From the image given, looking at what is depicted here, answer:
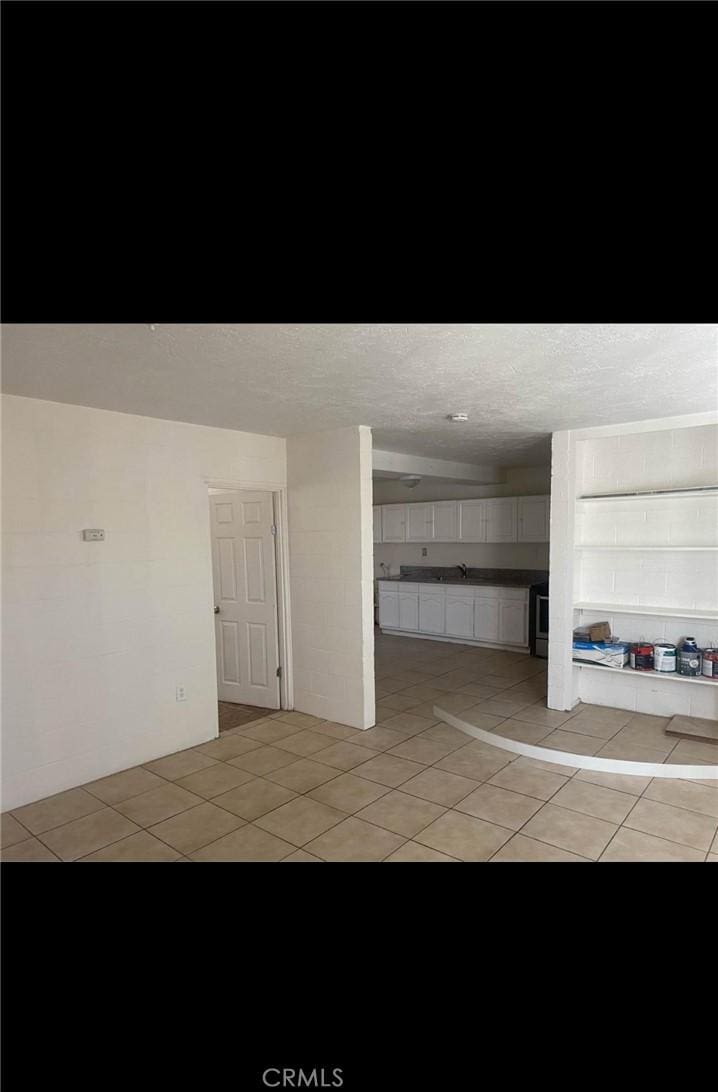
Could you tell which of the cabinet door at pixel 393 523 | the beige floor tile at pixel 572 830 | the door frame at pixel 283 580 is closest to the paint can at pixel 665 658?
the beige floor tile at pixel 572 830

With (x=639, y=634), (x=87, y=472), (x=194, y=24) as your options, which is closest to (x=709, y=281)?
(x=194, y=24)

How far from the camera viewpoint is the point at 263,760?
148 inches

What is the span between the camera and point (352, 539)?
423 cm

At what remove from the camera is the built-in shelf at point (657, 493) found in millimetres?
3916

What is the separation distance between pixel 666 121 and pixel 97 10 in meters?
0.87

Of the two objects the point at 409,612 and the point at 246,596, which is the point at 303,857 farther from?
the point at 409,612

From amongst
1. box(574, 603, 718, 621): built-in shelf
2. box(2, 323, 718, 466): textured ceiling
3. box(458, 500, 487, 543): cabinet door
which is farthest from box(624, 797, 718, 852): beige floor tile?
box(458, 500, 487, 543): cabinet door

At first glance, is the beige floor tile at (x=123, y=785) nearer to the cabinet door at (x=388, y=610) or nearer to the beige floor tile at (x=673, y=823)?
the beige floor tile at (x=673, y=823)

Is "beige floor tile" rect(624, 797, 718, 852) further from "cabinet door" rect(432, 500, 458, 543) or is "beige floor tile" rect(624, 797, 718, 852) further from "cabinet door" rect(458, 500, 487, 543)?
"cabinet door" rect(432, 500, 458, 543)

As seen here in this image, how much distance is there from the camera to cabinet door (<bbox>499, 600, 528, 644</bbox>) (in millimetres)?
6746

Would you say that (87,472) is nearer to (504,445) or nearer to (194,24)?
(194,24)

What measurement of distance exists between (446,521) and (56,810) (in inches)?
234

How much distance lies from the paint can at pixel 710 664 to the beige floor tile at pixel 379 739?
2.36 meters

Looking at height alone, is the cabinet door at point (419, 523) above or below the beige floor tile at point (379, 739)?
above
